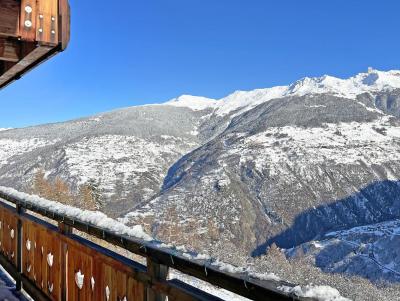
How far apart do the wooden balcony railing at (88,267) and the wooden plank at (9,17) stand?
1.49 metres

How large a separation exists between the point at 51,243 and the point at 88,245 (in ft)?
3.14

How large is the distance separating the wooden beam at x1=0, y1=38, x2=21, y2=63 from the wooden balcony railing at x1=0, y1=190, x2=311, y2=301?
4.55ft

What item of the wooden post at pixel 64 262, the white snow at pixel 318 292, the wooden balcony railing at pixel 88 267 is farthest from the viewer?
the wooden post at pixel 64 262

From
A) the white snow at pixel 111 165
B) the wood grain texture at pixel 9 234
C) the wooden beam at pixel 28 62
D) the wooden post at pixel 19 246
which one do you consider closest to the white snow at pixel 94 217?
the wooden post at pixel 19 246

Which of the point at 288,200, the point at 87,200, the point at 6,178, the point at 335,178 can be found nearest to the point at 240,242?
the point at 288,200

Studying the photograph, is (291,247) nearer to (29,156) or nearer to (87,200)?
(87,200)

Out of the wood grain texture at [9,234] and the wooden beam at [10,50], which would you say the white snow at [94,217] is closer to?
the wood grain texture at [9,234]

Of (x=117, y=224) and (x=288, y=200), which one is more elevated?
(x=117, y=224)

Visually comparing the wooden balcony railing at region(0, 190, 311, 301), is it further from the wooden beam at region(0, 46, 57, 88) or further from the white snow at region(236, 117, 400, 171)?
the white snow at region(236, 117, 400, 171)

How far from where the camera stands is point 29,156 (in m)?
198

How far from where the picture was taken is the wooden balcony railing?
2222mm

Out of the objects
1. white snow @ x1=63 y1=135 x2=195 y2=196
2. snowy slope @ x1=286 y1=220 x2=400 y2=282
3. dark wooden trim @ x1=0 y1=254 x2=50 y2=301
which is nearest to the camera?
dark wooden trim @ x1=0 y1=254 x2=50 y2=301

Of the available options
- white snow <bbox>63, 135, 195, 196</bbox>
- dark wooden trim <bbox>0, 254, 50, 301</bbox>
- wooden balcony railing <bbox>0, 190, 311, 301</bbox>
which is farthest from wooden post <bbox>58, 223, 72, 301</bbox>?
white snow <bbox>63, 135, 195, 196</bbox>

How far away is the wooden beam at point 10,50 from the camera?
3514mm
